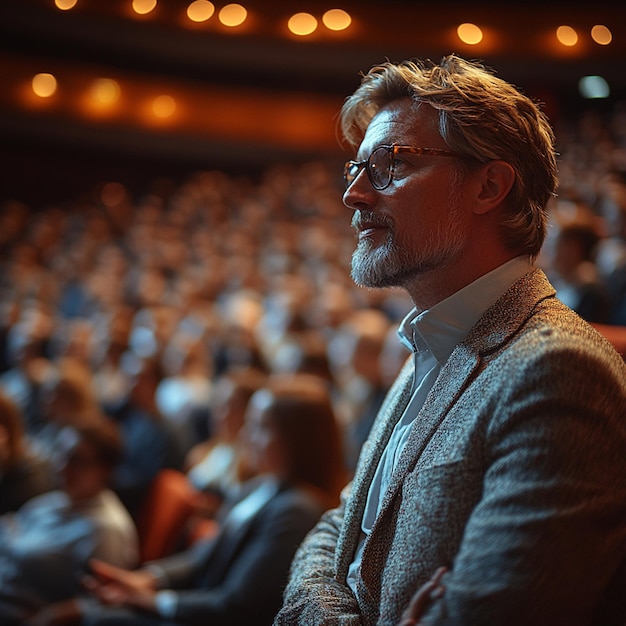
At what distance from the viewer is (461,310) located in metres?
0.86

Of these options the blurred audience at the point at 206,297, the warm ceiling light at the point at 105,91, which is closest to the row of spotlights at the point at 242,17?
the blurred audience at the point at 206,297

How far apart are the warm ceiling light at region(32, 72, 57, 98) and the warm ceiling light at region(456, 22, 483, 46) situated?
15.2 ft

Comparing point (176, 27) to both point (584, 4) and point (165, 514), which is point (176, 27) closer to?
point (584, 4)

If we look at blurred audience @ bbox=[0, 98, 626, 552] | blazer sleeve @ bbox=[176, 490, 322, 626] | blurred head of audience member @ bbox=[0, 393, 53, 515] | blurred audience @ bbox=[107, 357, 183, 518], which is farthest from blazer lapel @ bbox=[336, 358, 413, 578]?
blurred head of audience member @ bbox=[0, 393, 53, 515]

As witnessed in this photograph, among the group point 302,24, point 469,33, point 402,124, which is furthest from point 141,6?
point 402,124

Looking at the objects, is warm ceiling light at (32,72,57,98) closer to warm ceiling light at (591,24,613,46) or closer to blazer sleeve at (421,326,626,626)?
warm ceiling light at (591,24,613,46)

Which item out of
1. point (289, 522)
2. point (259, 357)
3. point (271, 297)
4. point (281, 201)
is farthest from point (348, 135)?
point (281, 201)

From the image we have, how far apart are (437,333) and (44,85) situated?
8.85 m

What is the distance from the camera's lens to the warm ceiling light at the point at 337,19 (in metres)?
7.78

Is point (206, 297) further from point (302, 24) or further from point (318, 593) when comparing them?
point (302, 24)

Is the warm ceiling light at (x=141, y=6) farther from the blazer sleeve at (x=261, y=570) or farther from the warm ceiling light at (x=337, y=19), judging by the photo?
the blazer sleeve at (x=261, y=570)

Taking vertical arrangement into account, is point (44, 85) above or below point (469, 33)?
above

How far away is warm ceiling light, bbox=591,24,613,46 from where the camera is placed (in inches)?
279

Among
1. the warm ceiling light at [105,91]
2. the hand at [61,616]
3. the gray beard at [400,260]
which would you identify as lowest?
the hand at [61,616]
